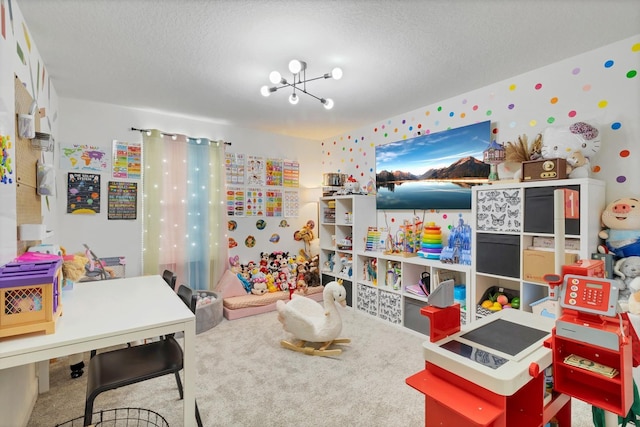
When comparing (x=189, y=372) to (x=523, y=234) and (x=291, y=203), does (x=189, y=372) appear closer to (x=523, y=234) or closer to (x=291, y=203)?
(x=523, y=234)

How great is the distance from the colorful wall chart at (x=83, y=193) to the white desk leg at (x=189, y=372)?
2.74 m

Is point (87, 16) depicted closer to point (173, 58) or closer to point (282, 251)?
point (173, 58)

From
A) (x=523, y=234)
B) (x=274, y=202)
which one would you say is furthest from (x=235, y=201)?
(x=523, y=234)

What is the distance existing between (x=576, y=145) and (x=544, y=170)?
0.79 feet

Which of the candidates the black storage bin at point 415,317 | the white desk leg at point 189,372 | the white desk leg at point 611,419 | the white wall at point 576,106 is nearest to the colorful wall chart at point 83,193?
the white desk leg at point 189,372

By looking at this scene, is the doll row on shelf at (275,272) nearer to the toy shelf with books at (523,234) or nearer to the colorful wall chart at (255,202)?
the colorful wall chart at (255,202)

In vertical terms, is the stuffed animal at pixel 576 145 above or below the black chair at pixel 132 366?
above

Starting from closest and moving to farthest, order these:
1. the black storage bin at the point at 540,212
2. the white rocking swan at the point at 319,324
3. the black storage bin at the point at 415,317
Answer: the black storage bin at the point at 540,212
the white rocking swan at the point at 319,324
the black storage bin at the point at 415,317

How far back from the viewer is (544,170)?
2.31m

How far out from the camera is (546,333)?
131 cm

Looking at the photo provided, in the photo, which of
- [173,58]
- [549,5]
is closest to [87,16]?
[173,58]

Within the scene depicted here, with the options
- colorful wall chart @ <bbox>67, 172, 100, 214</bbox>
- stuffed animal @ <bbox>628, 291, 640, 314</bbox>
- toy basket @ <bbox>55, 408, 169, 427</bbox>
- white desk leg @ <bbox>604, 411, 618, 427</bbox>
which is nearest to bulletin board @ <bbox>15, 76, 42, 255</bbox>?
toy basket @ <bbox>55, 408, 169, 427</bbox>

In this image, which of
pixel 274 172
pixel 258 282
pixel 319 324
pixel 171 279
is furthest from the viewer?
pixel 274 172

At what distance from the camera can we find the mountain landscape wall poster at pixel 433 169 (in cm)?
299
